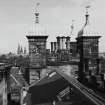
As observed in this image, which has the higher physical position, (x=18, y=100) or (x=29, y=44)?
(x=29, y=44)

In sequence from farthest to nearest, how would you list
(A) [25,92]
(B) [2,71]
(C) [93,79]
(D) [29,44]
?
(D) [29,44] → (A) [25,92] → (C) [93,79] → (B) [2,71]

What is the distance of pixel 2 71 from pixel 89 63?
33.3 ft

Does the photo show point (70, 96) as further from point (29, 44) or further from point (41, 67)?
point (29, 44)

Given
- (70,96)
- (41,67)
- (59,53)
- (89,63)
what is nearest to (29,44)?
(41,67)

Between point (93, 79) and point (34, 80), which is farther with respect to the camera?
point (34, 80)

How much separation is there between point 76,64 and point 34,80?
5.78 metres

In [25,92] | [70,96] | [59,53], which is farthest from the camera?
[59,53]

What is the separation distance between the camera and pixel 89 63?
21672 mm

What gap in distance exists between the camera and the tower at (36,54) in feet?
68.6

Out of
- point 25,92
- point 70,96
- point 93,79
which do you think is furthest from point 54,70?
point 70,96

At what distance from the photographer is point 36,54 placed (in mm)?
21344

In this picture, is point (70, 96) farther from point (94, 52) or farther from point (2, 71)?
point (94, 52)

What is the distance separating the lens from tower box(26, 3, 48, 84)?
20.9m

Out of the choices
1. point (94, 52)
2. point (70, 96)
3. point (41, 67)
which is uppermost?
point (94, 52)
